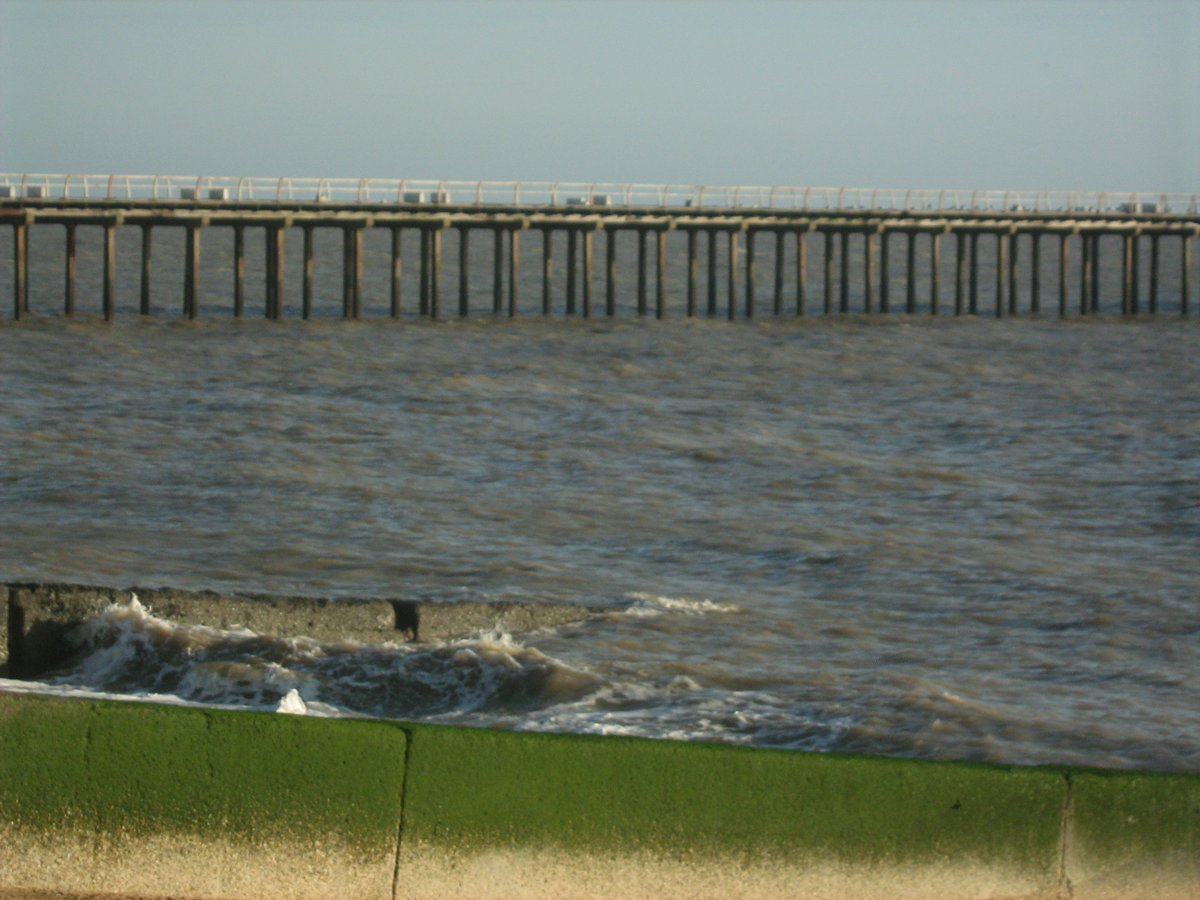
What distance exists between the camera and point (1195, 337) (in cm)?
4353

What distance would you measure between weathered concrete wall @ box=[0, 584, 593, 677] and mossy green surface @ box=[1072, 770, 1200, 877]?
573cm

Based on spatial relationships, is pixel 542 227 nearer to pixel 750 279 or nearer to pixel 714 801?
pixel 750 279

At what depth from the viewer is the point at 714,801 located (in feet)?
18.2

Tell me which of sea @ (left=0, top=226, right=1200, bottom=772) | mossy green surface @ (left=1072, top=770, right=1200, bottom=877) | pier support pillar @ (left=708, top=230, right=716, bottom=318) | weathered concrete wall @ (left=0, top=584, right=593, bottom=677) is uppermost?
pier support pillar @ (left=708, top=230, right=716, bottom=318)

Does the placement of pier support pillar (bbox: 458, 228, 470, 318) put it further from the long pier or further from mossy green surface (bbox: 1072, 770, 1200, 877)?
mossy green surface (bbox: 1072, 770, 1200, 877)

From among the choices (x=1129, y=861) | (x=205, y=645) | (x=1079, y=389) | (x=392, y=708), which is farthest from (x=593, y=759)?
(x=1079, y=389)

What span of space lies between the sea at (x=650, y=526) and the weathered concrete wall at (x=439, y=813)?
9.07ft

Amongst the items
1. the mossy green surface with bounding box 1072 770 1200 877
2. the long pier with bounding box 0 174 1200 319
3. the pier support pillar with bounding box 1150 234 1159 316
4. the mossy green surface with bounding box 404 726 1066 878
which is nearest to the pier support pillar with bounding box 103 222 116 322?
the long pier with bounding box 0 174 1200 319

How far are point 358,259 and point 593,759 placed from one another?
3478 cm

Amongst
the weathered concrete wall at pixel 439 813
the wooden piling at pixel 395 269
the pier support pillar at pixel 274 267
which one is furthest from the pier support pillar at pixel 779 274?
the weathered concrete wall at pixel 439 813

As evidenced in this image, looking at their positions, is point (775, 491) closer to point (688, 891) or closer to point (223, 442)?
point (223, 442)

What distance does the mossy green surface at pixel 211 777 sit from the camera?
5488 millimetres

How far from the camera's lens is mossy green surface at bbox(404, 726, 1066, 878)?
18.1ft

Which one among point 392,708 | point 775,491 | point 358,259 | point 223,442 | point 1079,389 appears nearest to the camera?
point 392,708
